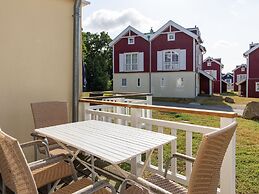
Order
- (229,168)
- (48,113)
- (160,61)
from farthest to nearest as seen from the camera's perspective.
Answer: (160,61) < (48,113) < (229,168)

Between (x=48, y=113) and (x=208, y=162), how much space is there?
2.87 metres

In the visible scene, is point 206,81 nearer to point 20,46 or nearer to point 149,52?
point 149,52

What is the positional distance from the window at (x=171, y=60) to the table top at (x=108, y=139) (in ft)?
62.2

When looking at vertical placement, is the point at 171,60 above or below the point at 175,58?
below

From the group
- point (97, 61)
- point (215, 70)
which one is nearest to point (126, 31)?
point (97, 61)

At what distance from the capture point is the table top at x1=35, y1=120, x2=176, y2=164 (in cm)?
204

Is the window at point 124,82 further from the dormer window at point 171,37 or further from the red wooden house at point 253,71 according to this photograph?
the red wooden house at point 253,71

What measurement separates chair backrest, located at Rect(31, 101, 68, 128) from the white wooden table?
762mm

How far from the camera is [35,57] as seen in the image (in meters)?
4.09

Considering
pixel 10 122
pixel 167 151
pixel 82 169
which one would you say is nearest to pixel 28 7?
pixel 10 122

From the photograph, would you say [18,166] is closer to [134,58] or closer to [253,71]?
[134,58]

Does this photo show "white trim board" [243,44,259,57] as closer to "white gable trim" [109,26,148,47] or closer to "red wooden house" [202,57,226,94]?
"red wooden house" [202,57,226,94]

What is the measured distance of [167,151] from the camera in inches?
200

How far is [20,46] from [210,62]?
1266 inches
